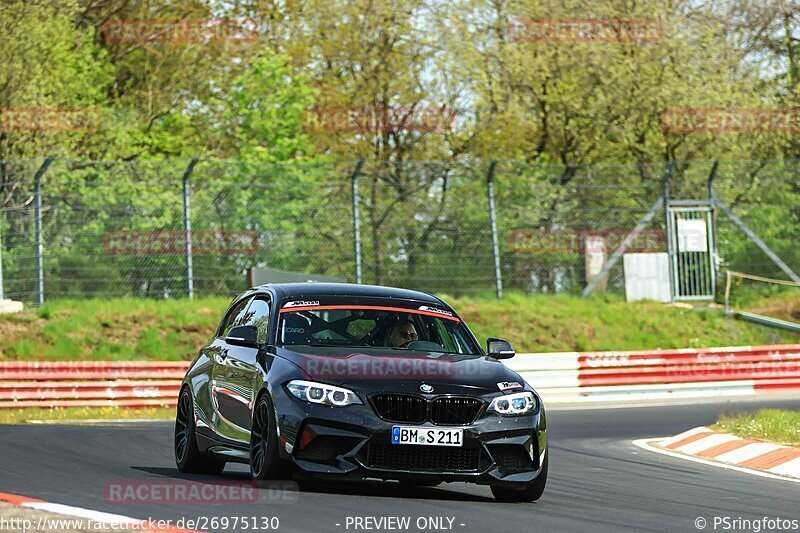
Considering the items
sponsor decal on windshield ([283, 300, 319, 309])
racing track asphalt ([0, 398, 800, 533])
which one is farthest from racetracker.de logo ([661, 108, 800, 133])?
sponsor decal on windshield ([283, 300, 319, 309])

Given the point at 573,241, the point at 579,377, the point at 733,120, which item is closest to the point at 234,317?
the point at 579,377

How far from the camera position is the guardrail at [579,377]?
20.5 m

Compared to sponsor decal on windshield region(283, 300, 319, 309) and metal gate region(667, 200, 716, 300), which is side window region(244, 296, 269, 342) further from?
metal gate region(667, 200, 716, 300)

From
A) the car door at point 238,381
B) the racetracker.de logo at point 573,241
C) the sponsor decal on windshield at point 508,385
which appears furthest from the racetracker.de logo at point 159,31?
the sponsor decal on windshield at point 508,385

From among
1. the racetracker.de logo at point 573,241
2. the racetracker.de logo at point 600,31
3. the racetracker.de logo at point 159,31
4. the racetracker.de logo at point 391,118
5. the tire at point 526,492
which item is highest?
the racetracker.de logo at point 159,31

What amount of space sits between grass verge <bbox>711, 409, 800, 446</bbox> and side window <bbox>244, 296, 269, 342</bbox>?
222 inches

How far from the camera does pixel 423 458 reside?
8.53 meters

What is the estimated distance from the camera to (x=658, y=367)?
971 inches

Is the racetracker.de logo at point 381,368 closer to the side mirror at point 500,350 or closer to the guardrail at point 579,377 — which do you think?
the side mirror at point 500,350

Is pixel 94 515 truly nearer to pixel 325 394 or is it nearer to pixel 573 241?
pixel 325 394

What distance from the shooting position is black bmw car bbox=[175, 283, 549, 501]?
8.44 m

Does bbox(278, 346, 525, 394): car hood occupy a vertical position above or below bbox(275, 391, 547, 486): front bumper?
above

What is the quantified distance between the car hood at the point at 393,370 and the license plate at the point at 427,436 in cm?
24

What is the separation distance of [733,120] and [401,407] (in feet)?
99.9
